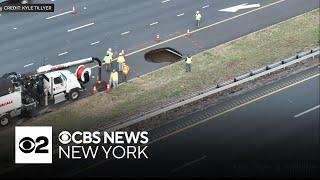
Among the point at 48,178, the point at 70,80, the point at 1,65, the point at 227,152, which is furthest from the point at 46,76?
the point at 227,152

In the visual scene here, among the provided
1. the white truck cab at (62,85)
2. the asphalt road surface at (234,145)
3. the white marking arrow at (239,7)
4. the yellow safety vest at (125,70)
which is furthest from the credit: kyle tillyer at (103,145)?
the white marking arrow at (239,7)

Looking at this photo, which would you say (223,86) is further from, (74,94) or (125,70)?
(74,94)

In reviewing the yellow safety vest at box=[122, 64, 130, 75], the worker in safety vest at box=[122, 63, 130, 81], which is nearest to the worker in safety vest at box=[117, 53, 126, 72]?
the worker in safety vest at box=[122, 63, 130, 81]

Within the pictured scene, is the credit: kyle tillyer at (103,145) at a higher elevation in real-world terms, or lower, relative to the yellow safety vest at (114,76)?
lower

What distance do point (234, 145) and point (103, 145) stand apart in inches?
275

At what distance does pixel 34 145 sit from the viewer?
35.8 metres

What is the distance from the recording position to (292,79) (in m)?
44.2

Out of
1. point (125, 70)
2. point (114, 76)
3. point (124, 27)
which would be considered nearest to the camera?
point (114, 76)

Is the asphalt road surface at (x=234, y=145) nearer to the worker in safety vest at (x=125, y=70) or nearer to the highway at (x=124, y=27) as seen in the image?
the worker in safety vest at (x=125, y=70)

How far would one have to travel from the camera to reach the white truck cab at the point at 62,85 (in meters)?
41.6

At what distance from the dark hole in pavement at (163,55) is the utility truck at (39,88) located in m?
4.81

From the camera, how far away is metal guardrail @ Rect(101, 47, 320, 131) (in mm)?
39000

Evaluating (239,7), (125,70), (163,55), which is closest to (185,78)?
(125,70)

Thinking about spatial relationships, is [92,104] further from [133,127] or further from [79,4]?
[79,4]
